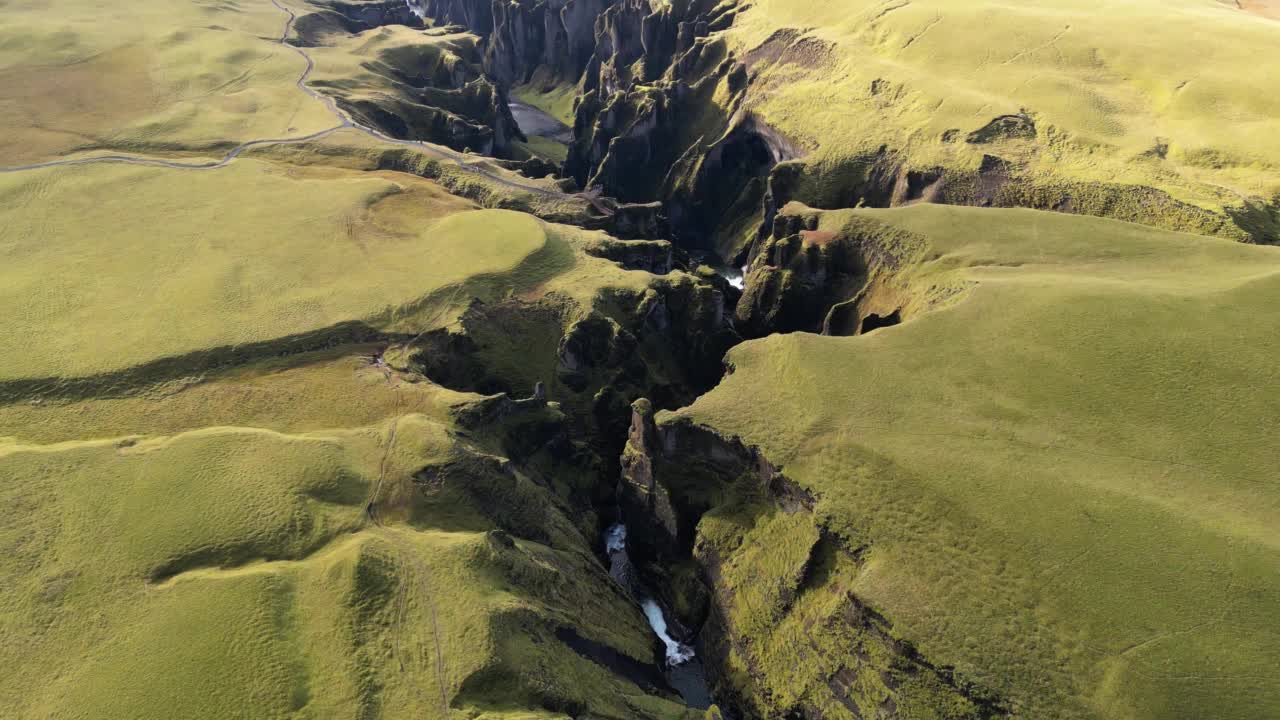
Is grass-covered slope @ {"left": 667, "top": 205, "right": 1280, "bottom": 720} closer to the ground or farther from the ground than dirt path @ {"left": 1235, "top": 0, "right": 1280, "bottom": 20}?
closer to the ground

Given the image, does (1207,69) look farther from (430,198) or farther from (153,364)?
(153,364)

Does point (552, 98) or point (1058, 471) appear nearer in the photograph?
point (1058, 471)

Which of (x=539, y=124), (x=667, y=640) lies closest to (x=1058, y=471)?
(x=667, y=640)

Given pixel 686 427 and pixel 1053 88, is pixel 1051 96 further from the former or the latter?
pixel 686 427

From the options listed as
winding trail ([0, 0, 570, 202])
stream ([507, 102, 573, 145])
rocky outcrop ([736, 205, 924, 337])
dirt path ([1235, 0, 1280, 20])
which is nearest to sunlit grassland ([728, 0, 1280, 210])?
dirt path ([1235, 0, 1280, 20])

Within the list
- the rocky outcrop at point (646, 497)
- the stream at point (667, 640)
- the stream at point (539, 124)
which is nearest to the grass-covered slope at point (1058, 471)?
the rocky outcrop at point (646, 497)

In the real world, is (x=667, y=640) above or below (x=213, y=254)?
below

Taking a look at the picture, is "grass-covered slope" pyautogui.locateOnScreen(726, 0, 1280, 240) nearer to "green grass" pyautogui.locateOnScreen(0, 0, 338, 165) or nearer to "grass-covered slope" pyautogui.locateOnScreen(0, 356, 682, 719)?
"grass-covered slope" pyautogui.locateOnScreen(0, 356, 682, 719)
